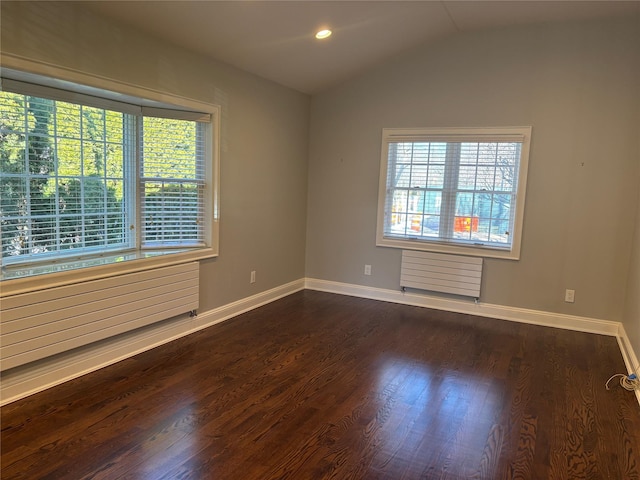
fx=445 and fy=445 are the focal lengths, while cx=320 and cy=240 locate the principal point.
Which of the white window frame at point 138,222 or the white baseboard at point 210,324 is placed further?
the white baseboard at point 210,324

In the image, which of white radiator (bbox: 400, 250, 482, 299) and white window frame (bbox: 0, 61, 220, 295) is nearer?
white window frame (bbox: 0, 61, 220, 295)

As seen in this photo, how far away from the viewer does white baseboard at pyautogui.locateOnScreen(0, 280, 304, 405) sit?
2.64 metres

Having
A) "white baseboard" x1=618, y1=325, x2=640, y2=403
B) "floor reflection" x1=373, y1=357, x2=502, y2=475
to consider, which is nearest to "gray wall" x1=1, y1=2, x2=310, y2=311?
"floor reflection" x1=373, y1=357, x2=502, y2=475

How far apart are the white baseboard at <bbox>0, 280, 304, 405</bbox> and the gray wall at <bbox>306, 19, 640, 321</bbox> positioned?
2.26m

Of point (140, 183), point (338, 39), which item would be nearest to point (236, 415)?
point (140, 183)

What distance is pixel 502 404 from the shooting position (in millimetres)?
2820

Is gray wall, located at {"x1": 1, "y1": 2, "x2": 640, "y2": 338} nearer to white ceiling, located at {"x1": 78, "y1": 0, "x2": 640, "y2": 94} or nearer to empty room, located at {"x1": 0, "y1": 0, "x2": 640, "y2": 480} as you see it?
empty room, located at {"x1": 0, "y1": 0, "x2": 640, "y2": 480}

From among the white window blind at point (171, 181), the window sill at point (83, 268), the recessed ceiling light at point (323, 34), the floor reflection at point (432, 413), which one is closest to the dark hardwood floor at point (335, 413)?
the floor reflection at point (432, 413)

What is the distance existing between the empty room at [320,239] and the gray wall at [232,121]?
0.02 meters

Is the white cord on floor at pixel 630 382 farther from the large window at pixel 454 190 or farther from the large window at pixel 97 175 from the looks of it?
the large window at pixel 97 175

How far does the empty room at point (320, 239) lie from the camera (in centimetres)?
243

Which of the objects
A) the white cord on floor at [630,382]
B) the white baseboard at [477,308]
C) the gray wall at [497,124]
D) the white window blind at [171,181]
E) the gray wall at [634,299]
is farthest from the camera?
the white baseboard at [477,308]

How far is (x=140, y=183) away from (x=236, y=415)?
6.70 ft

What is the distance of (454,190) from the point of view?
470 centimetres
